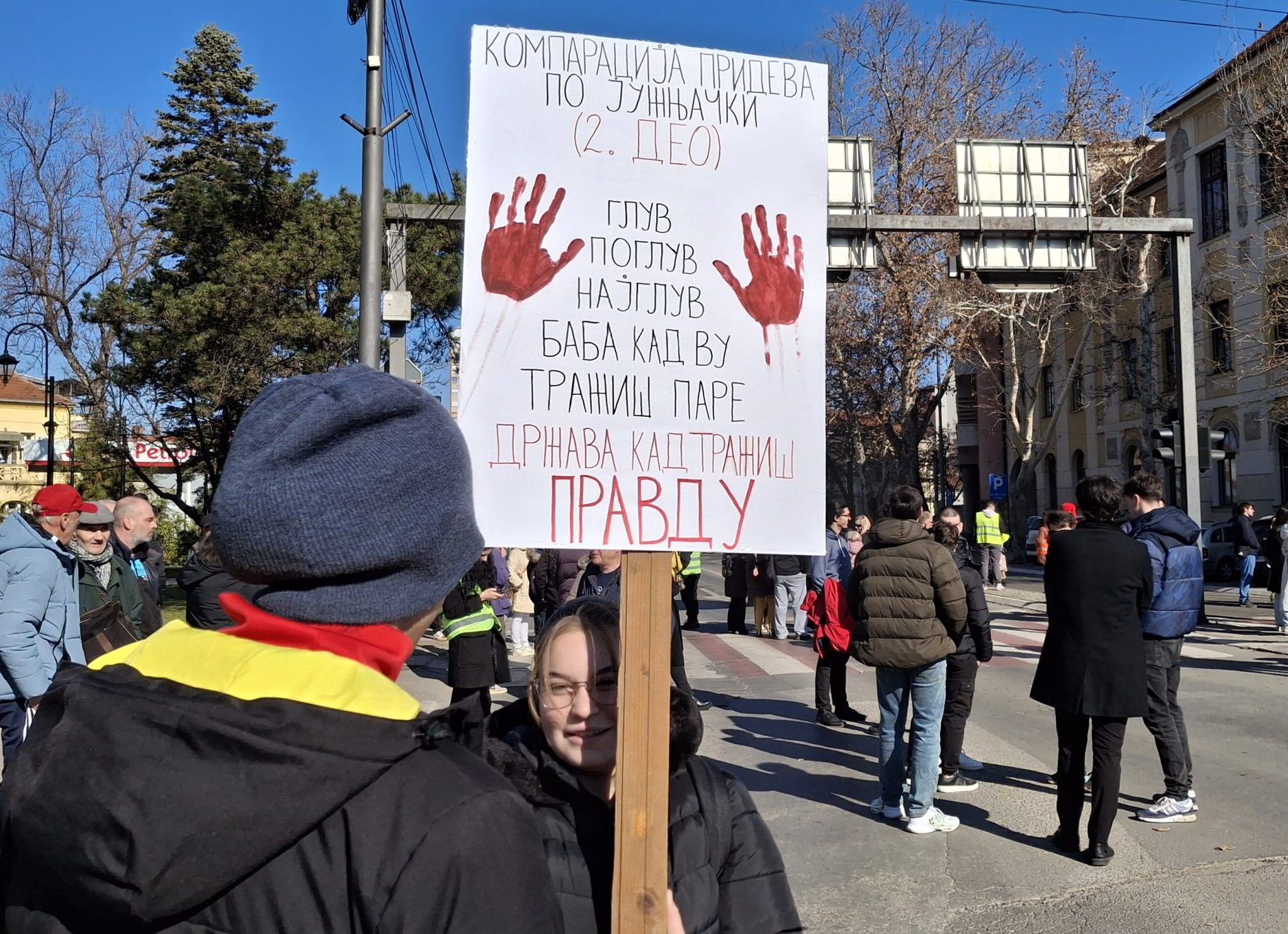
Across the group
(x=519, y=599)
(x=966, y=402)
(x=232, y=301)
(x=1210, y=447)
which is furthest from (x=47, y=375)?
(x=966, y=402)

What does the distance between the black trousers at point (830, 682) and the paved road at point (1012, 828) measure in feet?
0.74

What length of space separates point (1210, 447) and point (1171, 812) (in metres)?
10.5

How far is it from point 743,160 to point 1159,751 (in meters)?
4.56

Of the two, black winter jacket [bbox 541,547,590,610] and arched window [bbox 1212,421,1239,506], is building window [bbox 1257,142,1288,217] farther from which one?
black winter jacket [bbox 541,547,590,610]

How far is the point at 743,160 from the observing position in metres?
2.54

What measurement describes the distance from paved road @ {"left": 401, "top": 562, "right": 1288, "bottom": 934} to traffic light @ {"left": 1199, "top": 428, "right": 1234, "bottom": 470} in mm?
4763

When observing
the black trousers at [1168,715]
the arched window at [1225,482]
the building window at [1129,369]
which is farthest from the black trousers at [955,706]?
the arched window at [1225,482]

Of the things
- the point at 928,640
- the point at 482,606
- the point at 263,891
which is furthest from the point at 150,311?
the point at 263,891

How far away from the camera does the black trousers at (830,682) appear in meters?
8.38

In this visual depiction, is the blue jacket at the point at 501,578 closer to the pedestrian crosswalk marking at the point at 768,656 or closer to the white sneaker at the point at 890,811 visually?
the pedestrian crosswalk marking at the point at 768,656

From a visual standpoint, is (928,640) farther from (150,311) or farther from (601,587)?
(150,311)

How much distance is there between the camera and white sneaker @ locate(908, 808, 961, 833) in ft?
18.5

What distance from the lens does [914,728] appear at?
5.71 m

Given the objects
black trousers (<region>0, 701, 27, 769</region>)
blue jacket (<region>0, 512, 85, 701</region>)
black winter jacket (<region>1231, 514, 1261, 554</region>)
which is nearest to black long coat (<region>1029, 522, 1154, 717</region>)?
blue jacket (<region>0, 512, 85, 701</region>)
